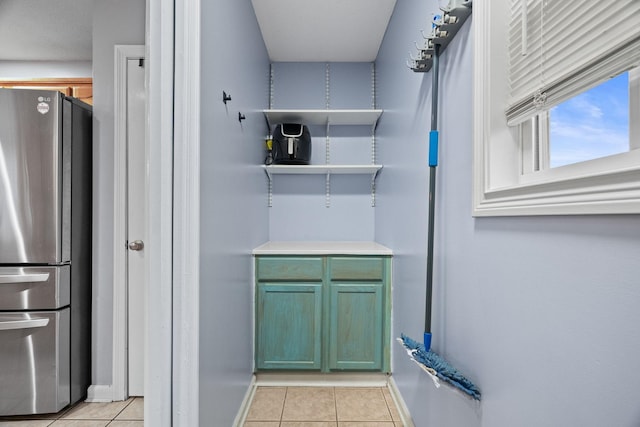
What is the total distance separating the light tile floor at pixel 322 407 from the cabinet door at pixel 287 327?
0.16 meters

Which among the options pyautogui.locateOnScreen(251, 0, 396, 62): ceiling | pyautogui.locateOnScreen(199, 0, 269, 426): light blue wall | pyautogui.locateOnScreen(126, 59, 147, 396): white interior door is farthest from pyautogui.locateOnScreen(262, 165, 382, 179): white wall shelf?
pyautogui.locateOnScreen(251, 0, 396, 62): ceiling

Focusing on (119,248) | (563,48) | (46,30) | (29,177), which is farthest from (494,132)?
(46,30)

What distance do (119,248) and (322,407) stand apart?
1.53 meters

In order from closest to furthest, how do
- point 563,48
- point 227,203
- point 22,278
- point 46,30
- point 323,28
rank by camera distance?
point 563,48 → point 227,203 → point 22,278 → point 323,28 → point 46,30

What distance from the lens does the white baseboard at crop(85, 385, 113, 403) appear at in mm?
1991

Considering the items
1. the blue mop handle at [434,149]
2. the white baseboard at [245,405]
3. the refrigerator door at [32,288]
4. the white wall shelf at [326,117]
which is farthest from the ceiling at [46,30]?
the white baseboard at [245,405]

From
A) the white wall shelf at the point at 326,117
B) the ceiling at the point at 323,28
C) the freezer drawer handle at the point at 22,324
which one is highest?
the ceiling at the point at 323,28

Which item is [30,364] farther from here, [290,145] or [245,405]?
[290,145]

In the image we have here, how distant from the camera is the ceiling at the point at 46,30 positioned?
2.29 m

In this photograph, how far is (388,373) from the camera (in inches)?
88.6

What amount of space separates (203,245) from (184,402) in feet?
1.83

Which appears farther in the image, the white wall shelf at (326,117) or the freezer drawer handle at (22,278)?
the white wall shelf at (326,117)

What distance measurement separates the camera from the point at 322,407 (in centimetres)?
199

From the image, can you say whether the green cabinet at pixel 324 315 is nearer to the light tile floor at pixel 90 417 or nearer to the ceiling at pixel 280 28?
the light tile floor at pixel 90 417
